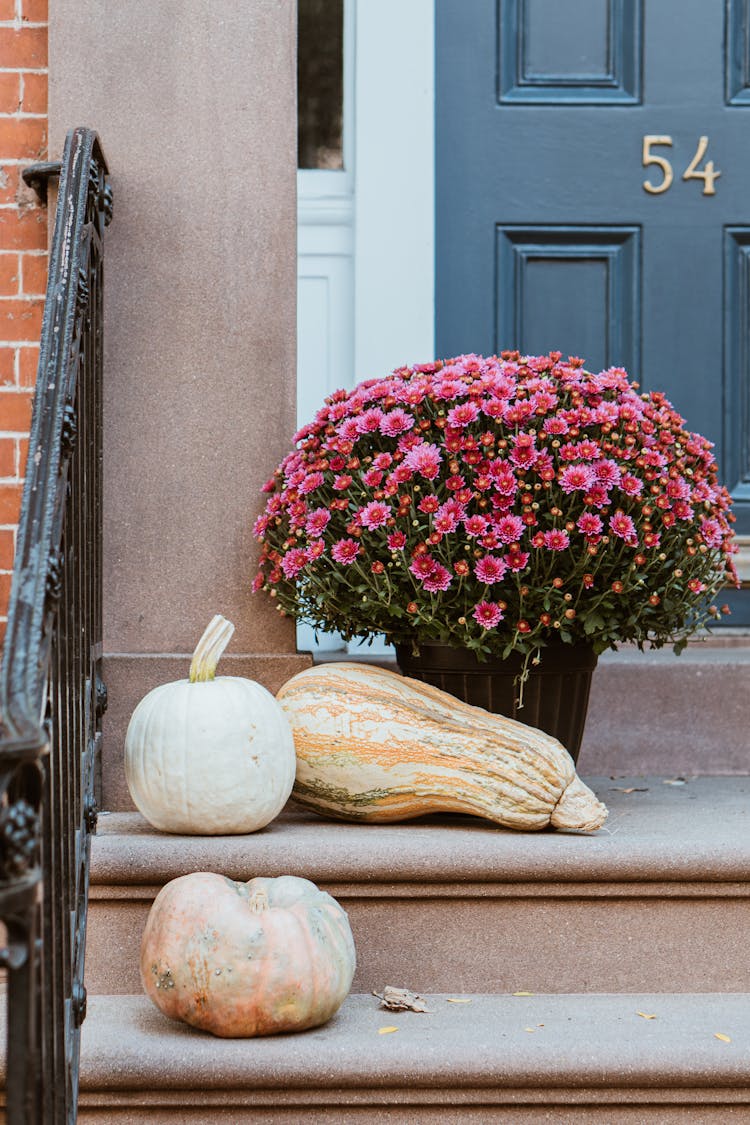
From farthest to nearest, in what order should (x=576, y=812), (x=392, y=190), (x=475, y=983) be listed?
(x=392, y=190), (x=576, y=812), (x=475, y=983)

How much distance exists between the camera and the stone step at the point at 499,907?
6.99ft

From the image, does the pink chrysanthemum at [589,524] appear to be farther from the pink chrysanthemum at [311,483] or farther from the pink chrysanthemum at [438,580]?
the pink chrysanthemum at [311,483]

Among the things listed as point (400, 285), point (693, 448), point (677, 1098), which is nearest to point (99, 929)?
point (677, 1098)

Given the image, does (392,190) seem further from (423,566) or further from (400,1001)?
(400,1001)

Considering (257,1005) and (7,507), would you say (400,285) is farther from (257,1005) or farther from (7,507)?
(257,1005)

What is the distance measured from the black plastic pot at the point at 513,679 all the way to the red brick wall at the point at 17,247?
3.33ft

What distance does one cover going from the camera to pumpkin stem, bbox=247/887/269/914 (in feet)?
6.28

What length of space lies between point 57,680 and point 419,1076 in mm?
809

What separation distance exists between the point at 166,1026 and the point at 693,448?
155cm

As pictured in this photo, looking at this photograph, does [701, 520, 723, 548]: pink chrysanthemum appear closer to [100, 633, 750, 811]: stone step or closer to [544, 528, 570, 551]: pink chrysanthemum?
[544, 528, 570, 551]: pink chrysanthemum

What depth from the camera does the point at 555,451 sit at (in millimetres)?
2414

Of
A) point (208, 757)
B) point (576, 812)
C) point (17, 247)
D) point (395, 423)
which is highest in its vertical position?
point (17, 247)

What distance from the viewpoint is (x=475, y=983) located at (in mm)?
2145

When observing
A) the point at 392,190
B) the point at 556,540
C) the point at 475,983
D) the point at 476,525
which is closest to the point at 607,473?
the point at 556,540
